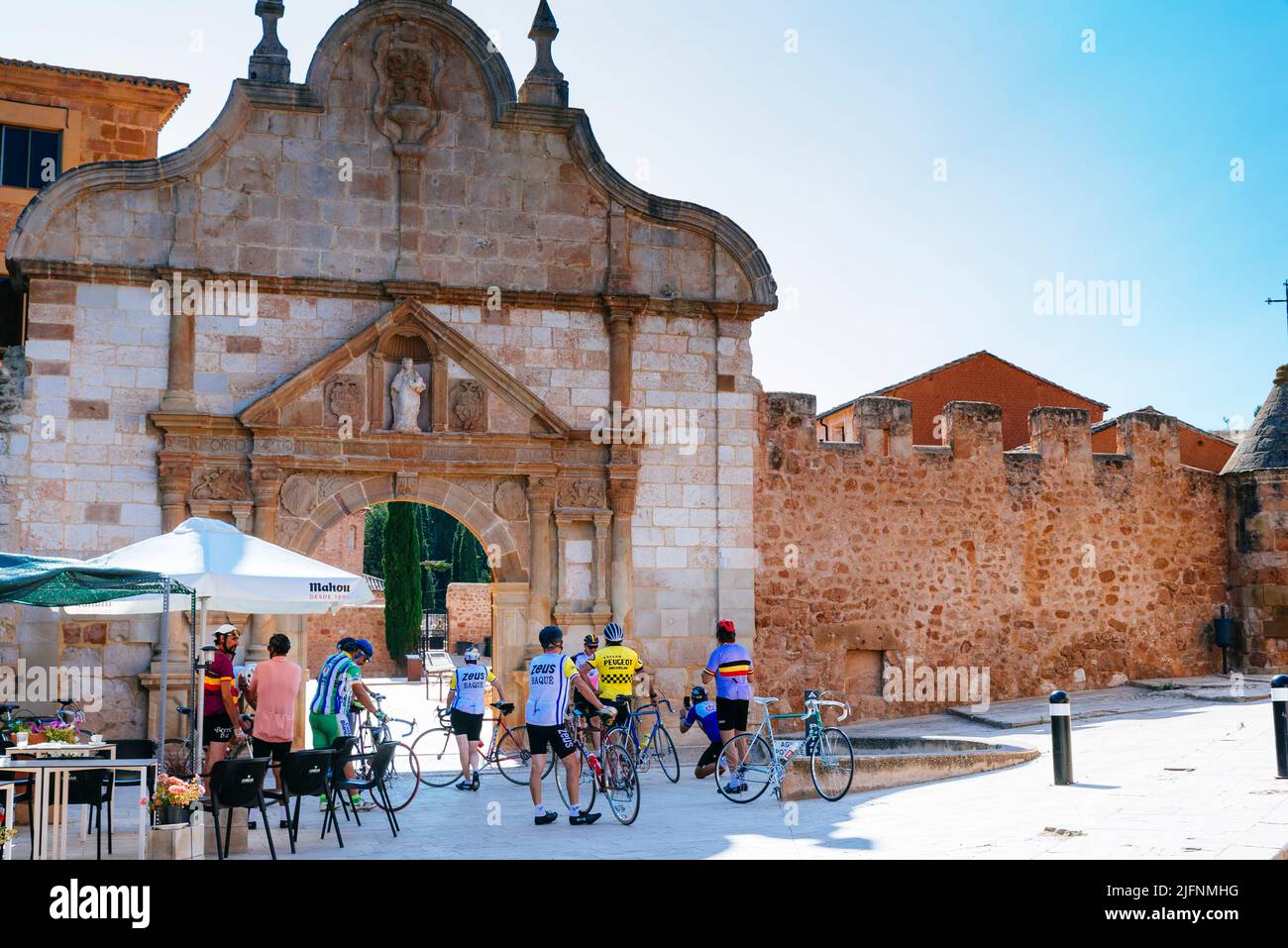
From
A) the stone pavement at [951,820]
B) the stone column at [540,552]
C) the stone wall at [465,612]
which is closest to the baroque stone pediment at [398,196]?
the stone column at [540,552]

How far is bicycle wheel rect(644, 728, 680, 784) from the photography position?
14.2 m

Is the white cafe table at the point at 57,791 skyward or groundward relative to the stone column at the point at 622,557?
groundward

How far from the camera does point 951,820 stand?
10180 mm

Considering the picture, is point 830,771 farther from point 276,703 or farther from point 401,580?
point 401,580

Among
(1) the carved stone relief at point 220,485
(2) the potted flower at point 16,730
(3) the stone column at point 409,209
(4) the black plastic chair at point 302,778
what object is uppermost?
(3) the stone column at point 409,209

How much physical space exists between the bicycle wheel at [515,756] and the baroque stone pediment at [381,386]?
3.62 m

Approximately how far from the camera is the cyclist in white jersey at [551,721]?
11008mm

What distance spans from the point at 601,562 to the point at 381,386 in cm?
332

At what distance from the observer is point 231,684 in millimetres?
11789

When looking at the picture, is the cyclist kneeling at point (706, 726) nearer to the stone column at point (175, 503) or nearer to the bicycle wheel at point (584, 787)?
the bicycle wheel at point (584, 787)
